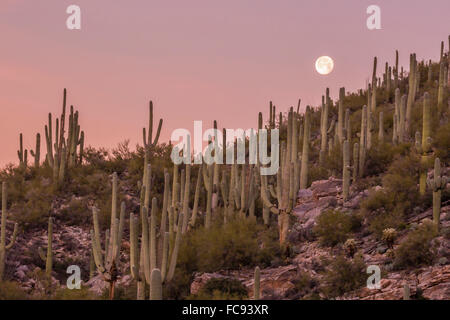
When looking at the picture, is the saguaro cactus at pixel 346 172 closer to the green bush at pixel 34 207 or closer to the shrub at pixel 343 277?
the shrub at pixel 343 277

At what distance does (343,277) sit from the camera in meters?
16.5

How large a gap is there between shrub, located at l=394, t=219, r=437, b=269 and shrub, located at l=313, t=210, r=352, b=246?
80.5 inches

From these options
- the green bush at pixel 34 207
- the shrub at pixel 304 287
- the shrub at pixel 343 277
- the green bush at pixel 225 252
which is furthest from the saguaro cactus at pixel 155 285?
the green bush at pixel 34 207

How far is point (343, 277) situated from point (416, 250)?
163cm

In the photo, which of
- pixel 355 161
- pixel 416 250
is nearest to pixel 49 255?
pixel 355 161

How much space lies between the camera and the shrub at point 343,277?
53.6 ft

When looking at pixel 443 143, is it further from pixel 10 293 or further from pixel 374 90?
pixel 10 293

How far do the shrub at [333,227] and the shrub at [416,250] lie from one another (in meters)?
2.04

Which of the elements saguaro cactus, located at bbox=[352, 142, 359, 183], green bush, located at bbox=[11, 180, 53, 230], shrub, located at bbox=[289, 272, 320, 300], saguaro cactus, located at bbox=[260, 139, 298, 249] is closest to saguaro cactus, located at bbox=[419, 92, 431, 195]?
saguaro cactus, located at bbox=[352, 142, 359, 183]

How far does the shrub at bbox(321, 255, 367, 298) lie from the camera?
643 inches

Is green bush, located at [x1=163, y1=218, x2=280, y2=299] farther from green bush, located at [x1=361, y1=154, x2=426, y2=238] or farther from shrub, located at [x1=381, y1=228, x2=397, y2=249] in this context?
shrub, located at [x1=381, y1=228, x2=397, y2=249]
